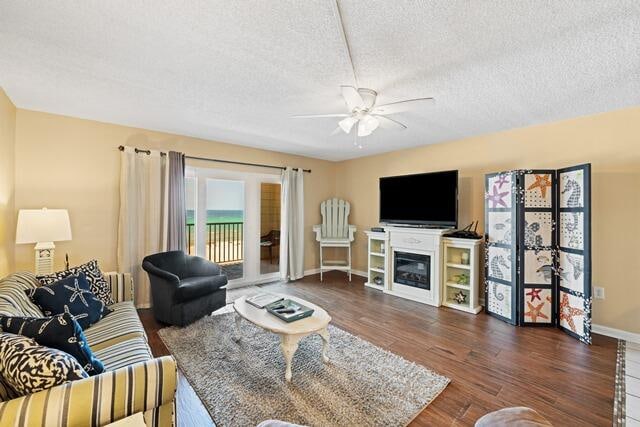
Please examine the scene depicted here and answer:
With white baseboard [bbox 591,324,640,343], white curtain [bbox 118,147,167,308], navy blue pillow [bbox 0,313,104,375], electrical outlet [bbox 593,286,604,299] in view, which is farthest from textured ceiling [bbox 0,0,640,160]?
white baseboard [bbox 591,324,640,343]

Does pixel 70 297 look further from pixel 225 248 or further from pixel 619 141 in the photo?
pixel 619 141

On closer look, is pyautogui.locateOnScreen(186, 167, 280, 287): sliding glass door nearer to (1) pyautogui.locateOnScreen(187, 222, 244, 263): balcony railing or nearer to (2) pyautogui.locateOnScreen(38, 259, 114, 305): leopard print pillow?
(1) pyautogui.locateOnScreen(187, 222, 244, 263): balcony railing

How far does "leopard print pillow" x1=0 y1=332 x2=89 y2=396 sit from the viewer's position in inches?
41.4

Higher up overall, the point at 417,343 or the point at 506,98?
the point at 506,98

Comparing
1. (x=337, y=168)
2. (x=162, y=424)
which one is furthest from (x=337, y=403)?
(x=337, y=168)

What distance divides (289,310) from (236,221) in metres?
2.67

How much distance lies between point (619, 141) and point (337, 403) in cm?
375

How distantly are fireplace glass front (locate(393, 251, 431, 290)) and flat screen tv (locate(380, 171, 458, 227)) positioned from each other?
524 millimetres

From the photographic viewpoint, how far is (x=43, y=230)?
8.50 feet

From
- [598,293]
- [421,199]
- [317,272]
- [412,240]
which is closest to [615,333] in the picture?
[598,293]

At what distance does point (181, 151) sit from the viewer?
13.3ft

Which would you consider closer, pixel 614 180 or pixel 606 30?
pixel 606 30

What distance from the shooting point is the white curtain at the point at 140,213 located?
11.5 ft

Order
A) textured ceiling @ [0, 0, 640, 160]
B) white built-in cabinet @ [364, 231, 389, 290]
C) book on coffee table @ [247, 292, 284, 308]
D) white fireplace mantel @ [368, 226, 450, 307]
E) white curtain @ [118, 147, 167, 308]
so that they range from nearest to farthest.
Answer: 1. textured ceiling @ [0, 0, 640, 160]
2. book on coffee table @ [247, 292, 284, 308]
3. white curtain @ [118, 147, 167, 308]
4. white fireplace mantel @ [368, 226, 450, 307]
5. white built-in cabinet @ [364, 231, 389, 290]
